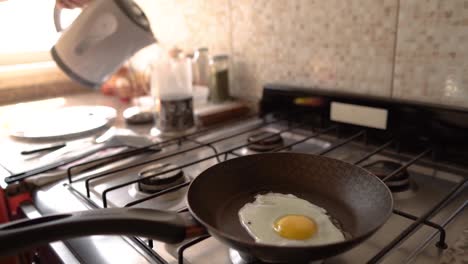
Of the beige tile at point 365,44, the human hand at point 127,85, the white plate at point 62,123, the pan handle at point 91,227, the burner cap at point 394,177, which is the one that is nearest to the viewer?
the pan handle at point 91,227

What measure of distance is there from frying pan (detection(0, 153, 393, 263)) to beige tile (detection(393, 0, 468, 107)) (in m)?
0.29

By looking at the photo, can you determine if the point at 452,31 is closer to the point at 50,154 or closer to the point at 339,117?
the point at 339,117

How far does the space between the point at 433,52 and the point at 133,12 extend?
0.61 m

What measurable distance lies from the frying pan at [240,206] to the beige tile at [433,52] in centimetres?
29

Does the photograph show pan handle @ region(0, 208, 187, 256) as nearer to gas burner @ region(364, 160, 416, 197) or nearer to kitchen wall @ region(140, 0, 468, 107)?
gas burner @ region(364, 160, 416, 197)

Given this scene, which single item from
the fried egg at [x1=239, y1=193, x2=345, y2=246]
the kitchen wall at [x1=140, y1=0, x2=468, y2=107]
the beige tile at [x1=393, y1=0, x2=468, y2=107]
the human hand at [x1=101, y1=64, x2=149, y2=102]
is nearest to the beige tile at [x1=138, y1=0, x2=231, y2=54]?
the kitchen wall at [x1=140, y1=0, x2=468, y2=107]

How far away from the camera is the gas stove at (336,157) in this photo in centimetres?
47

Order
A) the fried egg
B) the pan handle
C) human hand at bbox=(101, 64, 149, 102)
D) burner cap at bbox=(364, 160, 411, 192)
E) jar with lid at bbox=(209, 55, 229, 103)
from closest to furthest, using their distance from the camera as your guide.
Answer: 1. the pan handle
2. the fried egg
3. burner cap at bbox=(364, 160, 411, 192)
4. jar with lid at bbox=(209, 55, 229, 103)
5. human hand at bbox=(101, 64, 149, 102)

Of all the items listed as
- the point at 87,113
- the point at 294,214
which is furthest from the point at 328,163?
the point at 87,113

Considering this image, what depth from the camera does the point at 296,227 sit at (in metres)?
0.45

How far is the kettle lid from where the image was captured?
80cm

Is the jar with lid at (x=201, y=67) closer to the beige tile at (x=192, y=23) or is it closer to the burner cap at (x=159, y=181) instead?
the beige tile at (x=192, y=23)

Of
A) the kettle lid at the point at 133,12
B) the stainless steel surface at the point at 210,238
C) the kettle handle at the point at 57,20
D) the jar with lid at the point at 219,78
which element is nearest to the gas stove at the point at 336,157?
the stainless steel surface at the point at 210,238

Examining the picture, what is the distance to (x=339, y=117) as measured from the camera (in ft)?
2.65
